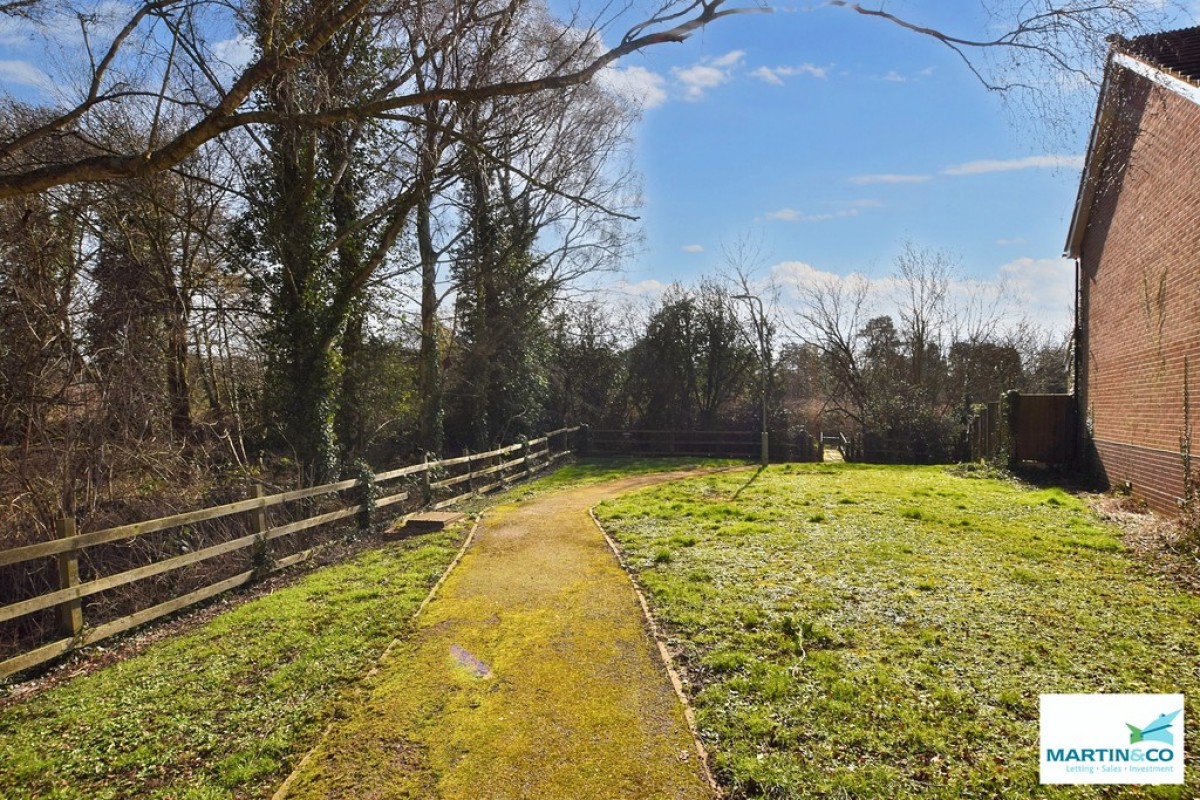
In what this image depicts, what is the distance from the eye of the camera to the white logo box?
10.3 feet

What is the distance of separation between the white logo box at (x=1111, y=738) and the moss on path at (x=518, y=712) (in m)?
1.88

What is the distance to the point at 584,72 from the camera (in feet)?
17.5

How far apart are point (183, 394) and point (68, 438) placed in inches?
136

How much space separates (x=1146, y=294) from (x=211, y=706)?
13.3 m

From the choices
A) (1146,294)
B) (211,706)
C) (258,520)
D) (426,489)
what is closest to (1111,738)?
(211,706)

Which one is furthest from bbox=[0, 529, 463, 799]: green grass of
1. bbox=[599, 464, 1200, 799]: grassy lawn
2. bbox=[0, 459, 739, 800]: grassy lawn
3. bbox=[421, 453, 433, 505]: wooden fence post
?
bbox=[421, 453, 433, 505]: wooden fence post

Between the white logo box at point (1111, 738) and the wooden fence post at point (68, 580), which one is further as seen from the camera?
the wooden fence post at point (68, 580)

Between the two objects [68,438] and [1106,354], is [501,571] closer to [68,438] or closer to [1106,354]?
[68,438]

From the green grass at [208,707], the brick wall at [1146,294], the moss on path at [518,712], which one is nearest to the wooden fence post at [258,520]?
the green grass at [208,707]

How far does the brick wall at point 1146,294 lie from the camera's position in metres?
8.68

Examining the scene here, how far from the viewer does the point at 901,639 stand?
4.73 meters

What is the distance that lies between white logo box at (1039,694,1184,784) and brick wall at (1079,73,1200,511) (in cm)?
656

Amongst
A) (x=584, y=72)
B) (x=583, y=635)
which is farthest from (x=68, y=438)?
(x=584, y=72)

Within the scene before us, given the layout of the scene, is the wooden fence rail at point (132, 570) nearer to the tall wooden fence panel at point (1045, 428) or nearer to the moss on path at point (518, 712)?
the moss on path at point (518, 712)
